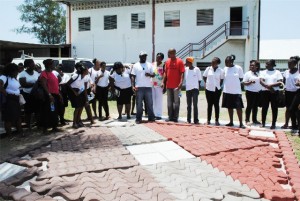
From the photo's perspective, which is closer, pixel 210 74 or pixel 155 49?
pixel 210 74

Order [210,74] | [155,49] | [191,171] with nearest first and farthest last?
1. [191,171]
2. [210,74]
3. [155,49]

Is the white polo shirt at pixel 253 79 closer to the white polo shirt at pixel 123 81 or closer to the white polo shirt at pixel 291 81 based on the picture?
the white polo shirt at pixel 291 81

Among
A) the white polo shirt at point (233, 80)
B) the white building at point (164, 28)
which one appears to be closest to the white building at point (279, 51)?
the white building at point (164, 28)

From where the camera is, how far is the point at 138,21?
26062 millimetres

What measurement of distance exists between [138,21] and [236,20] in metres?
6.86

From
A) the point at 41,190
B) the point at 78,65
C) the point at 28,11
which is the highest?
the point at 28,11

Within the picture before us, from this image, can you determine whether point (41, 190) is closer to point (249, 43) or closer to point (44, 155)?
point (44, 155)

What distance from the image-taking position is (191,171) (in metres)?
4.96

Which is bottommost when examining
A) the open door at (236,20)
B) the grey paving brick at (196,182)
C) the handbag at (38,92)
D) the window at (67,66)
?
the grey paving brick at (196,182)

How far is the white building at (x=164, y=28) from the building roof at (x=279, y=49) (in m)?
8.14

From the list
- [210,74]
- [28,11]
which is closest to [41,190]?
[210,74]

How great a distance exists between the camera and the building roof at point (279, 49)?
31.0 meters

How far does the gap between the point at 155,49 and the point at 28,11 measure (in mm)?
26749

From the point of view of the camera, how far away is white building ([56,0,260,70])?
23.5m
